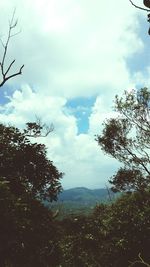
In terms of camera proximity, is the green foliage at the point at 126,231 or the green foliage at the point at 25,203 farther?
the green foliage at the point at 126,231

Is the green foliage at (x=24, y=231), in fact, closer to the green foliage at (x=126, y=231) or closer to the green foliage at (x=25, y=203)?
the green foliage at (x=25, y=203)

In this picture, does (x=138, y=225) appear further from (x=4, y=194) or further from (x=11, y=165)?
(x=4, y=194)

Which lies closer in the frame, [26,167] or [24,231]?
[24,231]

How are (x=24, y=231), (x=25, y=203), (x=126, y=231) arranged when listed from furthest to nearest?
(x=126, y=231) < (x=25, y=203) < (x=24, y=231)

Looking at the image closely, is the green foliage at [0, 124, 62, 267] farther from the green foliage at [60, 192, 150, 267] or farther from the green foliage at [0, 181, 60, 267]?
the green foliage at [60, 192, 150, 267]

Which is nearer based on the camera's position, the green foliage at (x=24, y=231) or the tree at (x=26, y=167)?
the green foliage at (x=24, y=231)

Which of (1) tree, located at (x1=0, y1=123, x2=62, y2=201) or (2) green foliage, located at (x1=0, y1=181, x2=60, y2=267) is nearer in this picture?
(2) green foliage, located at (x1=0, y1=181, x2=60, y2=267)

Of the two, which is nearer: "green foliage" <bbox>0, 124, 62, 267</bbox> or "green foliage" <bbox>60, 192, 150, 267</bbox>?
"green foliage" <bbox>0, 124, 62, 267</bbox>

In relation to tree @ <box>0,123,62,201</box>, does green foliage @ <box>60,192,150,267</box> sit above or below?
below

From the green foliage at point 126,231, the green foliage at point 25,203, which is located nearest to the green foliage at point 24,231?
the green foliage at point 25,203

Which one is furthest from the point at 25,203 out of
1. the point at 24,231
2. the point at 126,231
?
the point at 126,231

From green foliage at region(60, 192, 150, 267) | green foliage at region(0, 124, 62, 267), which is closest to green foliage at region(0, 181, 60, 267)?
green foliage at region(0, 124, 62, 267)

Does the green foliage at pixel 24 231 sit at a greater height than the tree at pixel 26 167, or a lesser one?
lesser

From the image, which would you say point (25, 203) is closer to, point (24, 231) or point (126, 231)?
point (24, 231)
